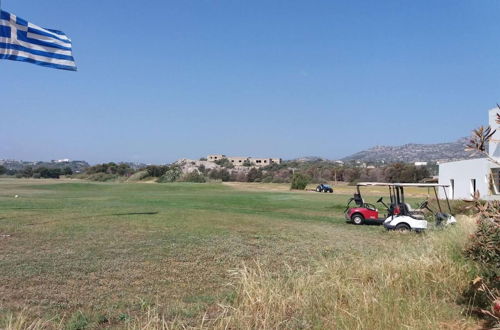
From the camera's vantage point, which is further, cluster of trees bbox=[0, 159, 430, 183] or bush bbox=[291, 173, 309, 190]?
cluster of trees bbox=[0, 159, 430, 183]

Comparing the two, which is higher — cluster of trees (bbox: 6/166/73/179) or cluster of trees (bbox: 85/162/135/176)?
cluster of trees (bbox: 85/162/135/176)

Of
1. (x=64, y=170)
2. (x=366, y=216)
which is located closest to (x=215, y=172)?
(x=64, y=170)

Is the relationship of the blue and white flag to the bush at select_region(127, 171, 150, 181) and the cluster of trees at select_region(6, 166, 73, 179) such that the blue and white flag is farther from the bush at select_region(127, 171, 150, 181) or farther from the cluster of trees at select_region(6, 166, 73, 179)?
the cluster of trees at select_region(6, 166, 73, 179)

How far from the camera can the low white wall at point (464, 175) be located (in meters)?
42.8

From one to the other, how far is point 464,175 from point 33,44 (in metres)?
43.7

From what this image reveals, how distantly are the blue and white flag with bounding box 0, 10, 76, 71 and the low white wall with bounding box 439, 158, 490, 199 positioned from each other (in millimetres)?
36125

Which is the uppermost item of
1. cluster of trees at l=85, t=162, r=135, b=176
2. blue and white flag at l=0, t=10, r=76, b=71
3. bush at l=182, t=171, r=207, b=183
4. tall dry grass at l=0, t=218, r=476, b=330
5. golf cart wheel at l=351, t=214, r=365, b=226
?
blue and white flag at l=0, t=10, r=76, b=71

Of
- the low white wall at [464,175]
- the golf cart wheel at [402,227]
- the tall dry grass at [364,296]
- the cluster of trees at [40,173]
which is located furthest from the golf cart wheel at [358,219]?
the cluster of trees at [40,173]

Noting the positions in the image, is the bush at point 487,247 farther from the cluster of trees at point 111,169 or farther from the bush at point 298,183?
the cluster of trees at point 111,169

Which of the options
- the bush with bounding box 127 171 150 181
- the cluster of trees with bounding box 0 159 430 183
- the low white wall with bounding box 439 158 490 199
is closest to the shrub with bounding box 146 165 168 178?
the cluster of trees with bounding box 0 159 430 183

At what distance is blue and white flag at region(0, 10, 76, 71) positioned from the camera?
13.1 meters

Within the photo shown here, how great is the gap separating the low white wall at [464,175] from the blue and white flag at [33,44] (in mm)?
36125

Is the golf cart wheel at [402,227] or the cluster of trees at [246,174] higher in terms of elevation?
the cluster of trees at [246,174]

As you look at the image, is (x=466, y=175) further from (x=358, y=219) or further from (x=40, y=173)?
(x=40, y=173)
